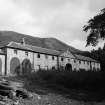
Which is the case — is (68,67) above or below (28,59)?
below

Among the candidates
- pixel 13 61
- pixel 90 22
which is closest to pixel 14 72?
pixel 13 61

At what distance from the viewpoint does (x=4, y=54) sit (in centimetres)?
4025

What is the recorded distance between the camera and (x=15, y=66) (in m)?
42.2

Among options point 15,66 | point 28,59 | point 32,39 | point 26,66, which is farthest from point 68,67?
point 32,39

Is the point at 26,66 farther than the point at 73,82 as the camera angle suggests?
Yes

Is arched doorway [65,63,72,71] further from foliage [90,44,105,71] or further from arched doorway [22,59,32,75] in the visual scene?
foliage [90,44,105,71]

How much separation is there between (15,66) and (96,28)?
71.8ft

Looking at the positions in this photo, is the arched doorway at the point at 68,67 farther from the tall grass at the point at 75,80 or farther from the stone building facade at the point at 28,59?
the tall grass at the point at 75,80

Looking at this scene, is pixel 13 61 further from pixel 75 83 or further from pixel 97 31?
pixel 97 31

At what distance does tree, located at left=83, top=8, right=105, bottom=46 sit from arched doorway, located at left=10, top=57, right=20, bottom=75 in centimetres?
1942

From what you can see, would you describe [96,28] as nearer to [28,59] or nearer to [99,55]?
[28,59]

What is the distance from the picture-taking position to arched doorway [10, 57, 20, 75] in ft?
135

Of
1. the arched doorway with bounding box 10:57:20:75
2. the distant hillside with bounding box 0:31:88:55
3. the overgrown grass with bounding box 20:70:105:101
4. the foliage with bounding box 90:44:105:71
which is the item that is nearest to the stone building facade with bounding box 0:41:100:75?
the arched doorway with bounding box 10:57:20:75

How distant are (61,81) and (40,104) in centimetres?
1244
